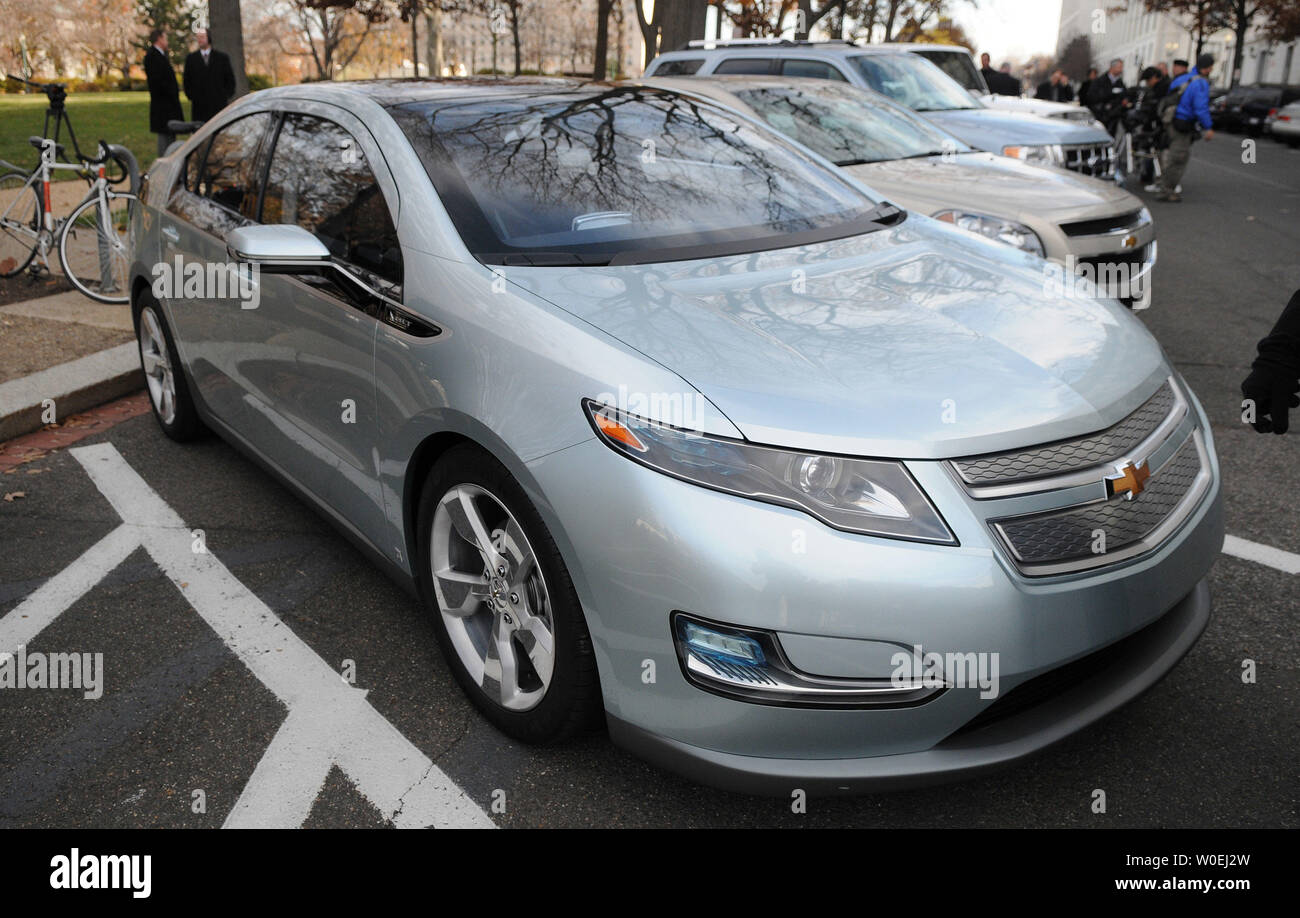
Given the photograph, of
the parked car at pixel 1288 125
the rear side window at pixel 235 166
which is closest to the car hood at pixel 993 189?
the rear side window at pixel 235 166

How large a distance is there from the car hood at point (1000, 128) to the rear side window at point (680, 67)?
2510 millimetres

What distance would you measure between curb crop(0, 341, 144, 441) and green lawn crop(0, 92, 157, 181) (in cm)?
870

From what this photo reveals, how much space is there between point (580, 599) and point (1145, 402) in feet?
4.75

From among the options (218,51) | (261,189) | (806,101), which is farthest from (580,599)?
(218,51)

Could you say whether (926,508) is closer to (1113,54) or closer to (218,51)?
(218,51)

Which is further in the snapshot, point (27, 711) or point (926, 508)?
point (27, 711)

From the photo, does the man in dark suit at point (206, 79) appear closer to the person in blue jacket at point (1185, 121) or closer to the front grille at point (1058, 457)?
the person in blue jacket at point (1185, 121)

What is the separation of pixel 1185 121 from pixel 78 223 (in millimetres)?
12347

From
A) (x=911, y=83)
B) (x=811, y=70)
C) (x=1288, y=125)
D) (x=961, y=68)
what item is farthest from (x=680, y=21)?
(x=1288, y=125)

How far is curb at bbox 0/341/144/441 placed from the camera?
548 cm

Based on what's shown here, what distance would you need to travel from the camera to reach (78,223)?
7.78m

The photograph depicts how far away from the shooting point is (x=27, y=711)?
3080mm
